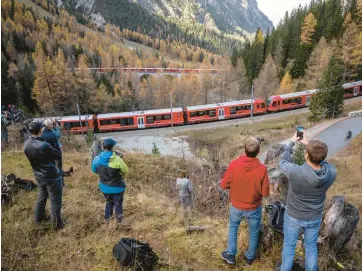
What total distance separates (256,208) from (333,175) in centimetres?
101

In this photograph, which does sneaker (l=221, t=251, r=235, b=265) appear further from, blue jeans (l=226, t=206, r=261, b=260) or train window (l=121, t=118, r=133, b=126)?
train window (l=121, t=118, r=133, b=126)

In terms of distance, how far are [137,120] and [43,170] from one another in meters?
32.5

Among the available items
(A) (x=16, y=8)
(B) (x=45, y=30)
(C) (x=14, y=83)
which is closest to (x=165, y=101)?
(C) (x=14, y=83)

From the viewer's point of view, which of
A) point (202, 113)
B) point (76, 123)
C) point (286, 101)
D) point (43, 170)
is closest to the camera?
point (43, 170)

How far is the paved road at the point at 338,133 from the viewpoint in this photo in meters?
24.7

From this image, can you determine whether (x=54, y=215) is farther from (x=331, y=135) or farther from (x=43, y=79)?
(x=43, y=79)

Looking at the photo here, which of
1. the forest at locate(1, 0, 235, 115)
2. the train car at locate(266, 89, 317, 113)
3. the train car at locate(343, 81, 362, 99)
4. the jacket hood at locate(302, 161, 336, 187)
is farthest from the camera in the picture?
the forest at locate(1, 0, 235, 115)

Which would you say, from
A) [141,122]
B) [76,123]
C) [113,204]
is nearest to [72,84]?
[76,123]

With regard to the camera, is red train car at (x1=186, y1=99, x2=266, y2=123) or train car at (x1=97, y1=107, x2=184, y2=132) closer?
train car at (x1=97, y1=107, x2=184, y2=132)

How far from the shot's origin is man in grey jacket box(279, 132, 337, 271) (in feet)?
9.32

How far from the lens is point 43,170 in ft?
13.5

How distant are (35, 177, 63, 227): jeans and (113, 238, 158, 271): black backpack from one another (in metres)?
1.46

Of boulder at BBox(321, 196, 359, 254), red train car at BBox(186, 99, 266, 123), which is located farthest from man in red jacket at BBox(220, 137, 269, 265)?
red train car at BBox(186, 99, 266, 123)

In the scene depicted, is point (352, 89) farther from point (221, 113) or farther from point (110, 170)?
point (110, 170)
